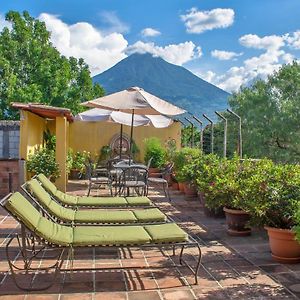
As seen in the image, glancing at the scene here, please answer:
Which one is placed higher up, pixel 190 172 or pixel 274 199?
pixel 190 172

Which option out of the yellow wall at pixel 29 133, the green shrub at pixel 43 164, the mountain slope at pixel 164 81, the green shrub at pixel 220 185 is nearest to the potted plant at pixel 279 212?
the green shrub at pixel 220 185

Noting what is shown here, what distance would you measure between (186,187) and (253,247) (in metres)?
4.91

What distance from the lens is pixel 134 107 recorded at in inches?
324

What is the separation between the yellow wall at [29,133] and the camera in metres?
9.73

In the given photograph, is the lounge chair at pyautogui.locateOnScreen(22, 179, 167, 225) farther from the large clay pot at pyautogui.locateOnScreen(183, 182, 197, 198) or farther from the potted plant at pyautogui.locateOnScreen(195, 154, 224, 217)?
the large clay pot at pyautogui.locateOnScreen(183, 182, 197, 198)

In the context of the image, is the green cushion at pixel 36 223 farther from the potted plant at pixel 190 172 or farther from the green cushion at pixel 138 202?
the potted plant at pixel 190 172

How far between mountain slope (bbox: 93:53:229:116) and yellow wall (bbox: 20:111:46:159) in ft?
286

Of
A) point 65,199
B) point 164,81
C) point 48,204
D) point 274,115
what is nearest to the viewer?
point 48,204

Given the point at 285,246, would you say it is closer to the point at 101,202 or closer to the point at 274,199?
the point at 274,199

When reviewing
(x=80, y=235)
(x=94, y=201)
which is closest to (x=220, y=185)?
(x=94, y=201)

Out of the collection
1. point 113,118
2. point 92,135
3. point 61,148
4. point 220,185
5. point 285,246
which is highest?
point 113,118

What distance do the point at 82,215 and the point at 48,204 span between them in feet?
1.38

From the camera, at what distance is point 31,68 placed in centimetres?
2200

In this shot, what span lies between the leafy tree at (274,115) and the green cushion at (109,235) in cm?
1861
